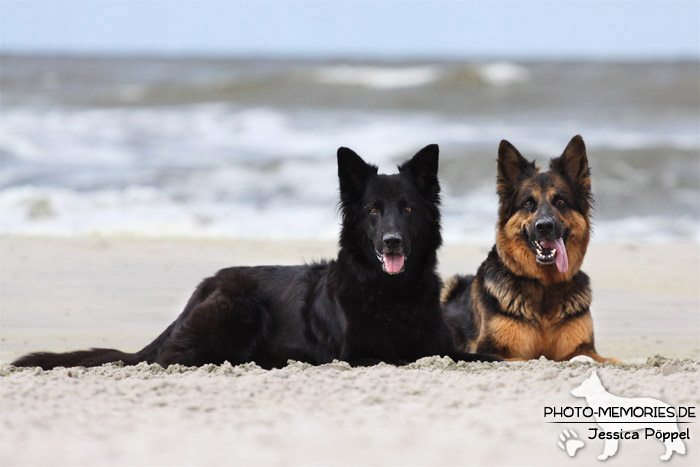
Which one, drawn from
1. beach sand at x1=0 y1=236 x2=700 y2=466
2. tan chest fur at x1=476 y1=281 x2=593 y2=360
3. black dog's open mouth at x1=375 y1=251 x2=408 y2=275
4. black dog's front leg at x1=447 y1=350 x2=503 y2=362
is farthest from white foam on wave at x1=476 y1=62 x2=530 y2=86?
black dog's open mouth at x1=375 y1=251 x2=408 y2=275

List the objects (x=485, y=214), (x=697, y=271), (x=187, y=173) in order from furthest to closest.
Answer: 1. (x=187, y=173)
2. (x=485, y=214)
3. (x=697, y=271)

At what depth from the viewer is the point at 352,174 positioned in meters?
5.56

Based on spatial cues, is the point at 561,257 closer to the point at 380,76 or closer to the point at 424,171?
the point at 424,171

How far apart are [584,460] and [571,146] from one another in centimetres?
283

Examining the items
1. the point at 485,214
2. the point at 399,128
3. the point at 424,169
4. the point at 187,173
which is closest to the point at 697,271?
the point at 485,214

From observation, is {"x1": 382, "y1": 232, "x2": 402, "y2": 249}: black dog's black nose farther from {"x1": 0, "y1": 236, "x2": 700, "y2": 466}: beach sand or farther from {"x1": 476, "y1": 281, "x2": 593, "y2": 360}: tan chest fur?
{"x1": 476, "y1": 281, "x2": 593, "y2": 360}: tan chest fur

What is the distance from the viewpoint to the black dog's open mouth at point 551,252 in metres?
5.80

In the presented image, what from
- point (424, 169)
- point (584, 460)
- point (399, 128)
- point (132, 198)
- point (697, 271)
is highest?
point (399, 128)

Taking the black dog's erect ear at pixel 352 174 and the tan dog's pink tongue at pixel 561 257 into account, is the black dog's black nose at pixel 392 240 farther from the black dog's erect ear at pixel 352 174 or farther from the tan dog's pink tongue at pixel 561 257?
the tan dog's pink tongue at pixel 561 257

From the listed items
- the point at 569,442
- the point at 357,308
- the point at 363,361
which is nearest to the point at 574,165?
the point at 357,308

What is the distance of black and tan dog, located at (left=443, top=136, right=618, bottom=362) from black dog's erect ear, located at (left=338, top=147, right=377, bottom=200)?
1046mm

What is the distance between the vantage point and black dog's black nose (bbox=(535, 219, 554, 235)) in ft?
18.6

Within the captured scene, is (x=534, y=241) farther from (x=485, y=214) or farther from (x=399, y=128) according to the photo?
(x=399, y=128)

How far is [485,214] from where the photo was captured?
13.0 m
